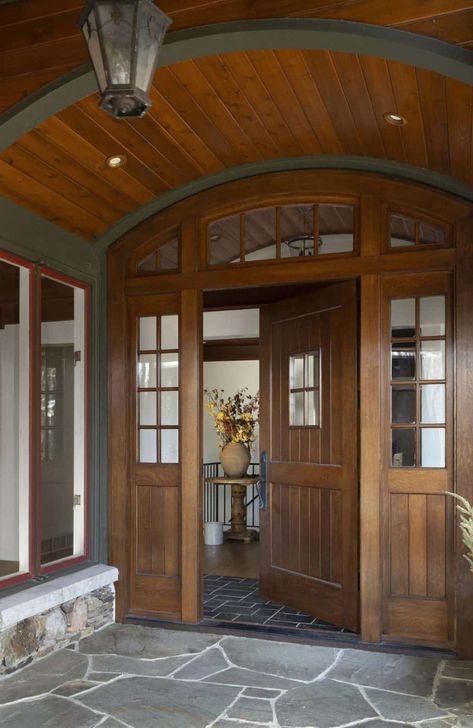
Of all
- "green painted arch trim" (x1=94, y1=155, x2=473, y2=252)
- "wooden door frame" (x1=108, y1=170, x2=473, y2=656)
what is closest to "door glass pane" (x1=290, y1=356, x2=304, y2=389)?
"wooden door frame" (x1=108, y1=170, x2=473, y2=656)

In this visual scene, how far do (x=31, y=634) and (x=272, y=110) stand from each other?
135 inches

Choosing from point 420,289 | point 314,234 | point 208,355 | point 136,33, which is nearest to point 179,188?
point 314,234

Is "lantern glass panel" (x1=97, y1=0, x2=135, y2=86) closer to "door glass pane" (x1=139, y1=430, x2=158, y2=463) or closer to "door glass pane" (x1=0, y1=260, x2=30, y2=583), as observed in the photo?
"door glass pane" (x1=0, y1=260, x2=30, y2=583)

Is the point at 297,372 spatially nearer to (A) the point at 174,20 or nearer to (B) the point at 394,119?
(B) the point at 394,119

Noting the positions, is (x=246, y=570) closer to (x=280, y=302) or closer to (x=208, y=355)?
(x=280, y=302)

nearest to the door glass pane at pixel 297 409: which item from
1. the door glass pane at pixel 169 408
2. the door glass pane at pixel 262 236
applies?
the door glass pane at pixel 169 408

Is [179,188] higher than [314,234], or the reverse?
[179,188]

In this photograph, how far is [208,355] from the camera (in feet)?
32.6

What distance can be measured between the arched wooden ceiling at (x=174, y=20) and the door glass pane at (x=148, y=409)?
8.26ft

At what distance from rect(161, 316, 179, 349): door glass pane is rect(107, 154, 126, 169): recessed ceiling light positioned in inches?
48.0

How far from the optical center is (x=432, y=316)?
465cm

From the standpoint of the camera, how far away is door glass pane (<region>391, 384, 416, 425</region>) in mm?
4648

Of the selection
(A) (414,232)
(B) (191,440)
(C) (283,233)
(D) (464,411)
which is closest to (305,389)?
(B) (191,440)

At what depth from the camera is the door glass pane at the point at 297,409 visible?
544 centimetres
